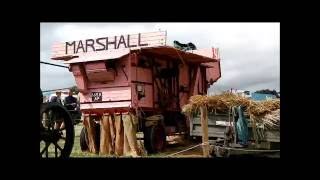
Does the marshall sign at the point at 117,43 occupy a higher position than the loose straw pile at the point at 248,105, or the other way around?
the marshall sign at the point at 117,43

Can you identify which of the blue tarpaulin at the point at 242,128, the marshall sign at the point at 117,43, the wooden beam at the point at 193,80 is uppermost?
the marshall sign at the point at 117,43

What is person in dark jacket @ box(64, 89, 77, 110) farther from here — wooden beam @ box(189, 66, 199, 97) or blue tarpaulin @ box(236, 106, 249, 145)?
blue tarpaulin @ box(236, 106, 249, 145)

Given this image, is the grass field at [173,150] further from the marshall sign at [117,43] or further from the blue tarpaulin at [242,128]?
the marshall sign at [117,43]

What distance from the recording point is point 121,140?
33.5 feet

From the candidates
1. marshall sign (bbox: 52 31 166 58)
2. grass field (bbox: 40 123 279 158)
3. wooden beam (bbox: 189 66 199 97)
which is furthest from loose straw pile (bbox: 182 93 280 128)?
wooden beam (bbox: 189 66 199 97)

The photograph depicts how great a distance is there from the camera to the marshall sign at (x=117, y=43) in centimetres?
1048

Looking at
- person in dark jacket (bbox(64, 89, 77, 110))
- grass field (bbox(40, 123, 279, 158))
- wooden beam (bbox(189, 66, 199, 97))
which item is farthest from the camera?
wooden beam (bbox(189, 66, 199, 97))

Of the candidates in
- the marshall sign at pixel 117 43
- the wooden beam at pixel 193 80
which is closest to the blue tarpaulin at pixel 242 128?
the marshall sign at pixel 117 43

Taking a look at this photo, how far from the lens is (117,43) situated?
10.8m

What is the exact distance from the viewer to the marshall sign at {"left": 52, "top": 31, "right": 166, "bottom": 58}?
1048cm
